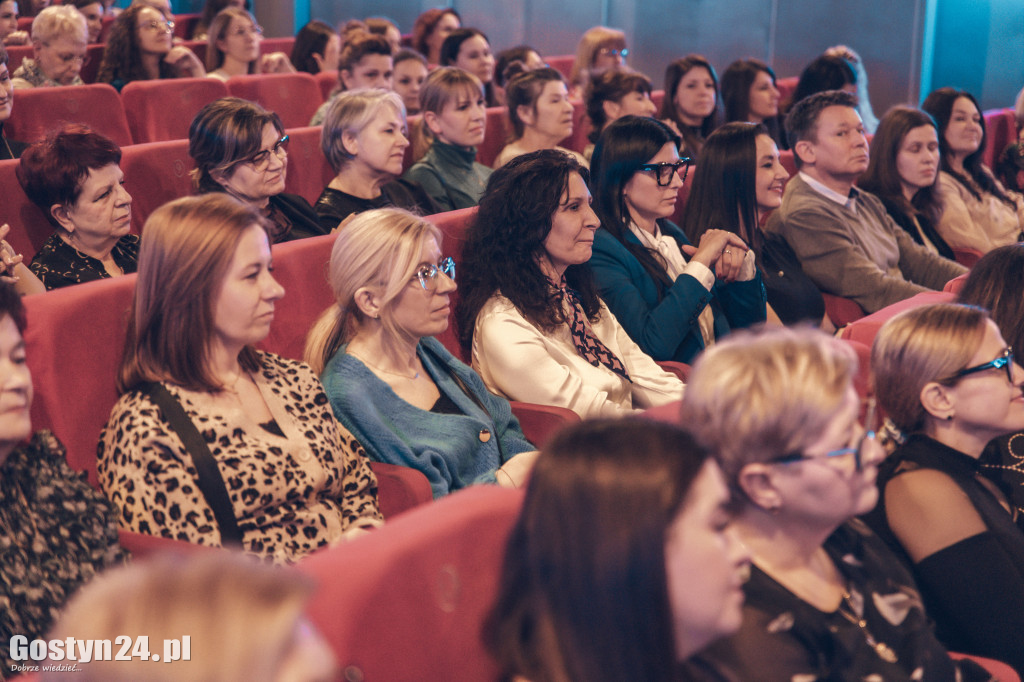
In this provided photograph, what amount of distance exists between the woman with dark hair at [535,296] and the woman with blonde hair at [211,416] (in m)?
0.66

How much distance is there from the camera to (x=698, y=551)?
0.94 m

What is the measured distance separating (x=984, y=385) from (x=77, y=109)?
11.5 feet

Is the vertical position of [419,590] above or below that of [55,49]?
below

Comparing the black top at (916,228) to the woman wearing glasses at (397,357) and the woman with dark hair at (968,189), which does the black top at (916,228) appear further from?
the woman wearing glasses at (397,357)

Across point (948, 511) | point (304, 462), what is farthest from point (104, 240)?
point (948, 511)

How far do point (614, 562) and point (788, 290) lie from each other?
2487mm

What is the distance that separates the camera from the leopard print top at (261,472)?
156 centimetres

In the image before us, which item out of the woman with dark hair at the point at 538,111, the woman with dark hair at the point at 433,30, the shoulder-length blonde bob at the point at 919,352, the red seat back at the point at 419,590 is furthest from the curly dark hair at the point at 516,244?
the woman with dark hair at the point at 433,30

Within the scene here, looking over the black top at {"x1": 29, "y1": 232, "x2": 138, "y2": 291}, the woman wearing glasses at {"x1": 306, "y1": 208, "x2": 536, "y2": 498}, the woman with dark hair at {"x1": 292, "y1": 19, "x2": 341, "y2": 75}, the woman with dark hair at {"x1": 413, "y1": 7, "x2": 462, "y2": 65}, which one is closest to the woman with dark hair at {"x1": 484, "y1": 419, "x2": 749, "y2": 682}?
the woman wearing glasses at {"x1": 306, "y1": 208, "x2": 536, "y2": 498}

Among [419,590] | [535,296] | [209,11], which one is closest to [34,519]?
[419,590]

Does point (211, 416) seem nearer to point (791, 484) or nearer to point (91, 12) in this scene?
point (791, 484)

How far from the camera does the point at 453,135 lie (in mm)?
3861

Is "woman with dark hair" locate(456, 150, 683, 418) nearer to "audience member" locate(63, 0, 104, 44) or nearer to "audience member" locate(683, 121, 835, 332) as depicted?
"audience member" locate(683, 121, 835, 332)

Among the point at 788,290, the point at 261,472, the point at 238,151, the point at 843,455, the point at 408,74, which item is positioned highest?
the point at 408,74
